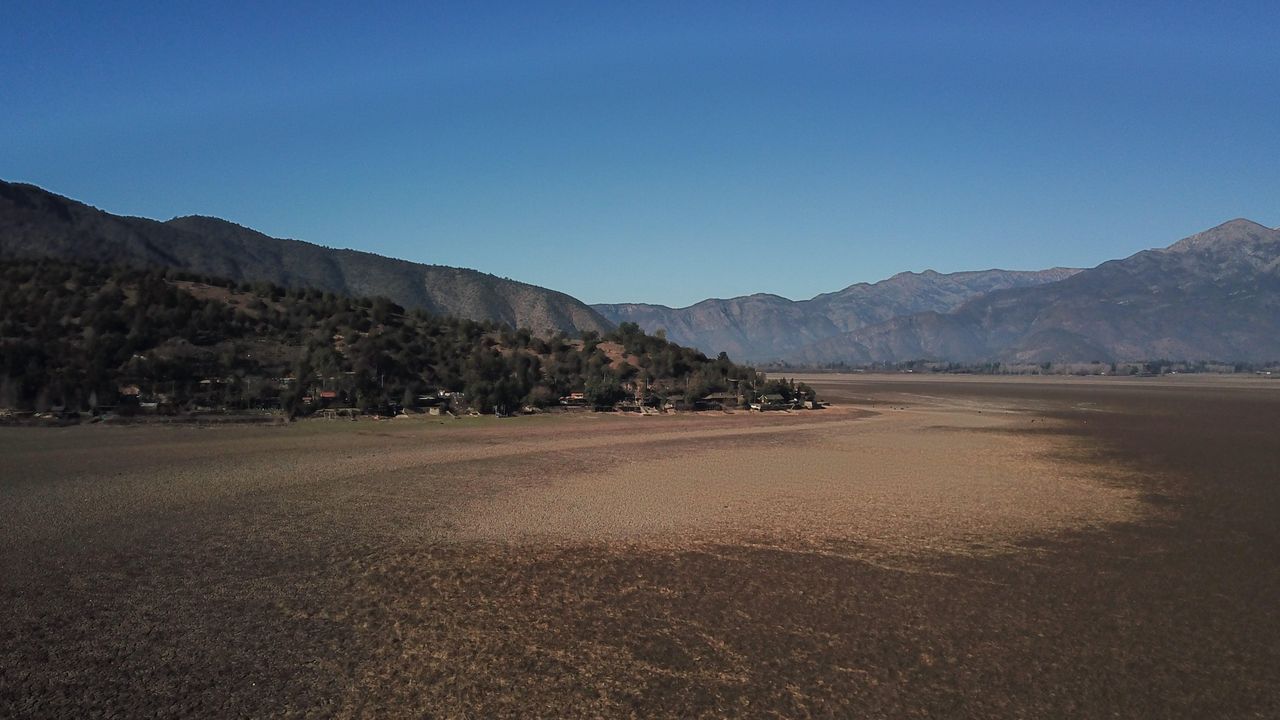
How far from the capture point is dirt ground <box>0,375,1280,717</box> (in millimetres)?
7414

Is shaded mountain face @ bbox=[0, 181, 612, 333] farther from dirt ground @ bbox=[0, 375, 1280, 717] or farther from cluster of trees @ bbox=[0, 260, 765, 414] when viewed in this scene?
dirt ground @ bbox=[0, 375, 1280, 717]

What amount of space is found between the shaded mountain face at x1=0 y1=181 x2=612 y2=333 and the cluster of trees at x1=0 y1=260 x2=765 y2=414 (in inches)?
1059

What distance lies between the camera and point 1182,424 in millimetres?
37031

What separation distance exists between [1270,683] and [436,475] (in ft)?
52.0

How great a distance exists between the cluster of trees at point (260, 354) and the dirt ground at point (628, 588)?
12711mm

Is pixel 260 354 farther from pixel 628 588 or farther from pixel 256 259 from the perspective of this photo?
pixel 256 259

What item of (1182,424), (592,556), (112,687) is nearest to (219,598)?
(112,687)

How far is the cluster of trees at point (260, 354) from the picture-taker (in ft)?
111

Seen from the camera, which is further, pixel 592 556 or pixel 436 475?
pixel 436 475

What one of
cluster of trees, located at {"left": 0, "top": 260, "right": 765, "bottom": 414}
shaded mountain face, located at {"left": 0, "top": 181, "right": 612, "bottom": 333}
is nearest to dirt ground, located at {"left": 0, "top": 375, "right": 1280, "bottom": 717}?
cluster of trees, located at {"left": 0, "top": 260, "right": 765, "bottom": 414}

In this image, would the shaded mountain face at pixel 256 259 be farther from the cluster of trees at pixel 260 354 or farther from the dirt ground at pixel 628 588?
the dirt ground at pixel 628 588

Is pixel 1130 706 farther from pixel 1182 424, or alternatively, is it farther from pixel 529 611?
pixel 1182 424

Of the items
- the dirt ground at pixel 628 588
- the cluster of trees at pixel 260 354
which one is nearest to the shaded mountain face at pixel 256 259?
the cluster of trees at pixel 260 354

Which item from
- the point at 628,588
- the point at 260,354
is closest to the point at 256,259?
the point at 260,354
